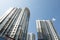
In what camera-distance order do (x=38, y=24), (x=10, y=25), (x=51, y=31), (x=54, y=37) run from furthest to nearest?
(x=38, y=24)
(x=51, y=31)
(x=54, y=37)
(x=10, y=25)

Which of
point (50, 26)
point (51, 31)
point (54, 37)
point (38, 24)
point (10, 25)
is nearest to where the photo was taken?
point (10, 25)

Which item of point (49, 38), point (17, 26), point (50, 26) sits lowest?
point (49, 38)

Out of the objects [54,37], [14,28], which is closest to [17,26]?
Result: [14,28]

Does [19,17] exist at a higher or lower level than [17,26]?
higher

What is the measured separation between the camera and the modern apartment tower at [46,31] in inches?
2584

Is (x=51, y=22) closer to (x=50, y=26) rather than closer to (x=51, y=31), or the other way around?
(x=50, y=26)

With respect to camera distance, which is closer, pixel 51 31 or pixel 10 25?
pixel 10 25

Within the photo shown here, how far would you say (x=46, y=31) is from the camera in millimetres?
72188

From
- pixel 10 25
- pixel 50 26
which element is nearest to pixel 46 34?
pixel 50 26

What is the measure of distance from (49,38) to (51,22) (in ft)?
61.4

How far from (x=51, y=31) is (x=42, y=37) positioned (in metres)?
7.33

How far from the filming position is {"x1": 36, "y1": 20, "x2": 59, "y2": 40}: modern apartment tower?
65.6 meters

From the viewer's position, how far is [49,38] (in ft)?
212

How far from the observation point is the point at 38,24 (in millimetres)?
81438
